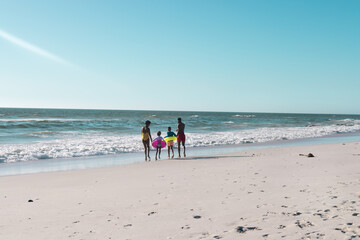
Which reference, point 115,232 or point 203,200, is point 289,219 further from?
point 115,232

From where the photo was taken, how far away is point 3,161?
11.8 meters

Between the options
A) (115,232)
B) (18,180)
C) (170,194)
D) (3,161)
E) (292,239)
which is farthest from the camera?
(3,161)

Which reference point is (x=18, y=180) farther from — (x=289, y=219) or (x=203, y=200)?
(x=289, y=219)

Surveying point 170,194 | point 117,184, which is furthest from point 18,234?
point 117,184

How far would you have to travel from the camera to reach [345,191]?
17.8 feet

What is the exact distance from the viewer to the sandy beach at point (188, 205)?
3.85 meters

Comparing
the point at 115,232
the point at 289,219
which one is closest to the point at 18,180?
the point at 115,232

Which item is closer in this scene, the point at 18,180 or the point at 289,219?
the point at 289,219

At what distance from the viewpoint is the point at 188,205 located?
502 centimetres

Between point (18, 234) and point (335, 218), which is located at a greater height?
point (335, 218)

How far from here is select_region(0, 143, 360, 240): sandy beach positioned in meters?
3.85

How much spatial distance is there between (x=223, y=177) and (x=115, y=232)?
389 centimetres

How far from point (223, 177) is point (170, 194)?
6.41 ft

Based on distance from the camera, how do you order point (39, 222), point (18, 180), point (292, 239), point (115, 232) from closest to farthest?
point (292, 239)
point (115, 232)
point (39, 222)
point (18, 180)
